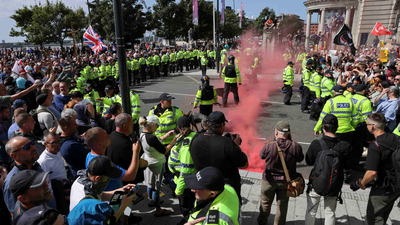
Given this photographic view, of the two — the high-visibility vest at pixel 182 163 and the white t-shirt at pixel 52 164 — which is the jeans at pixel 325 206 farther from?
the white t-shirt at pixel 52 164

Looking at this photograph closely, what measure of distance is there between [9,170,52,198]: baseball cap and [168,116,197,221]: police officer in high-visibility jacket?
1794 millimetres

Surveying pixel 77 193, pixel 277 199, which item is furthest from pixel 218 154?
pixel 77 193

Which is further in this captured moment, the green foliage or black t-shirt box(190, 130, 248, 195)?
the green foliage

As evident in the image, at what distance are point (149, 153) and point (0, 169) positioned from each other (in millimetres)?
1911

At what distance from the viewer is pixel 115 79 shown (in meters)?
14.6

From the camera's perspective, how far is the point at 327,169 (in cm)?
325

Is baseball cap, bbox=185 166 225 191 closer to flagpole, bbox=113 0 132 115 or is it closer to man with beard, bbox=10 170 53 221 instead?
man with beard, bbox=10 170 53 221

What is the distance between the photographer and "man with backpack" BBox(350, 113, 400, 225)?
10.8 feet

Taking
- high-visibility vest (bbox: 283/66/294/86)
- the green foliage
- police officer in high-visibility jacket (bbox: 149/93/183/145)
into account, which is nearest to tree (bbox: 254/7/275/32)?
the green foliage

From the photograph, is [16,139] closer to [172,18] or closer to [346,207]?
[346,207]

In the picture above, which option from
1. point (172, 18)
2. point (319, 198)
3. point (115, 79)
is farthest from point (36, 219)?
point (172, 18)

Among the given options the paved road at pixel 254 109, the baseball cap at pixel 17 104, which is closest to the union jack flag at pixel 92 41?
the paved road at pixel 254 109

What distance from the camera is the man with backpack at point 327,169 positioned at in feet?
10.7

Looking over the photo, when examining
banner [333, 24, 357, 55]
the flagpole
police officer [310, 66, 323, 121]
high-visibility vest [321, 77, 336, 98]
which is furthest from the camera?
banner [333, 24, 357, 55]
